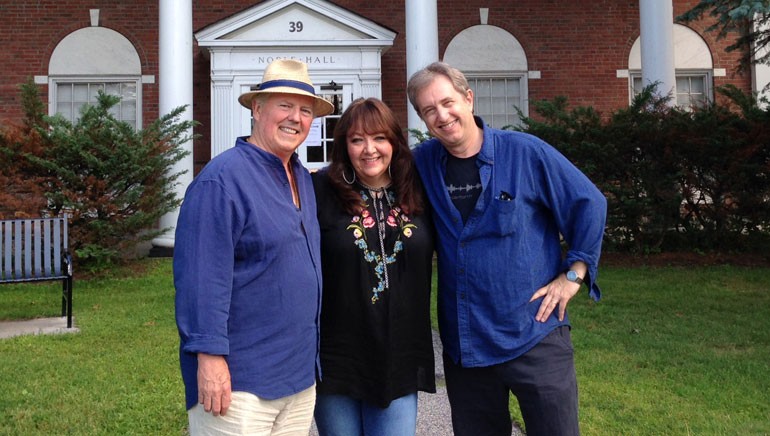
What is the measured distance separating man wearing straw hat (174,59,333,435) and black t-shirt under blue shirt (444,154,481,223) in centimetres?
53

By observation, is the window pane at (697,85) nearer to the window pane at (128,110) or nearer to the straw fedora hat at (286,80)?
the window pane at (128,110)

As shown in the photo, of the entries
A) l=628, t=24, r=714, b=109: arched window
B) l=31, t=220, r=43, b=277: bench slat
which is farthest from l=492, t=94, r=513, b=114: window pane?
l=31, t=220, r=43, b=277: bench slat

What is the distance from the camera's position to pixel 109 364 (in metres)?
5.05

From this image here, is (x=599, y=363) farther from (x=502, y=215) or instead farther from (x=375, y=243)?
(x=375, y=243)

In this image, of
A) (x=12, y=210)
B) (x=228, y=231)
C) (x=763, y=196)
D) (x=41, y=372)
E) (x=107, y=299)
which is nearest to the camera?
(x=228, y=231)

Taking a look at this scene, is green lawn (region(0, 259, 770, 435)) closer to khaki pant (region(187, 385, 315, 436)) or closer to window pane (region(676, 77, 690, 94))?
khaki pant (region(187, 385, 315, 436))

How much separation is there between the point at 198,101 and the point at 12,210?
5.94 meters

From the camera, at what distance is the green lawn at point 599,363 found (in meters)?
3.91

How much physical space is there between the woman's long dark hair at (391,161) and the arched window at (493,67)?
40.7 ft

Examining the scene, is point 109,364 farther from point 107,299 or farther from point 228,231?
point 228,231

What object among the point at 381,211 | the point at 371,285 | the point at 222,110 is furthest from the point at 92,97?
the point at 371,285

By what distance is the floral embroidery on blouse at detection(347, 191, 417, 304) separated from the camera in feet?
7.75

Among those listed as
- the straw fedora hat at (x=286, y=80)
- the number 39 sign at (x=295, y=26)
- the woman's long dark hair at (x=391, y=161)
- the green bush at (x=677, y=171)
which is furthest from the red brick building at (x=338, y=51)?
the straw fedora hat at (x=286, y=80)

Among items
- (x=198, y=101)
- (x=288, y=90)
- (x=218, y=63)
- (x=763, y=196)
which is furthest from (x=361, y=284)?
(x=198, y=101)
